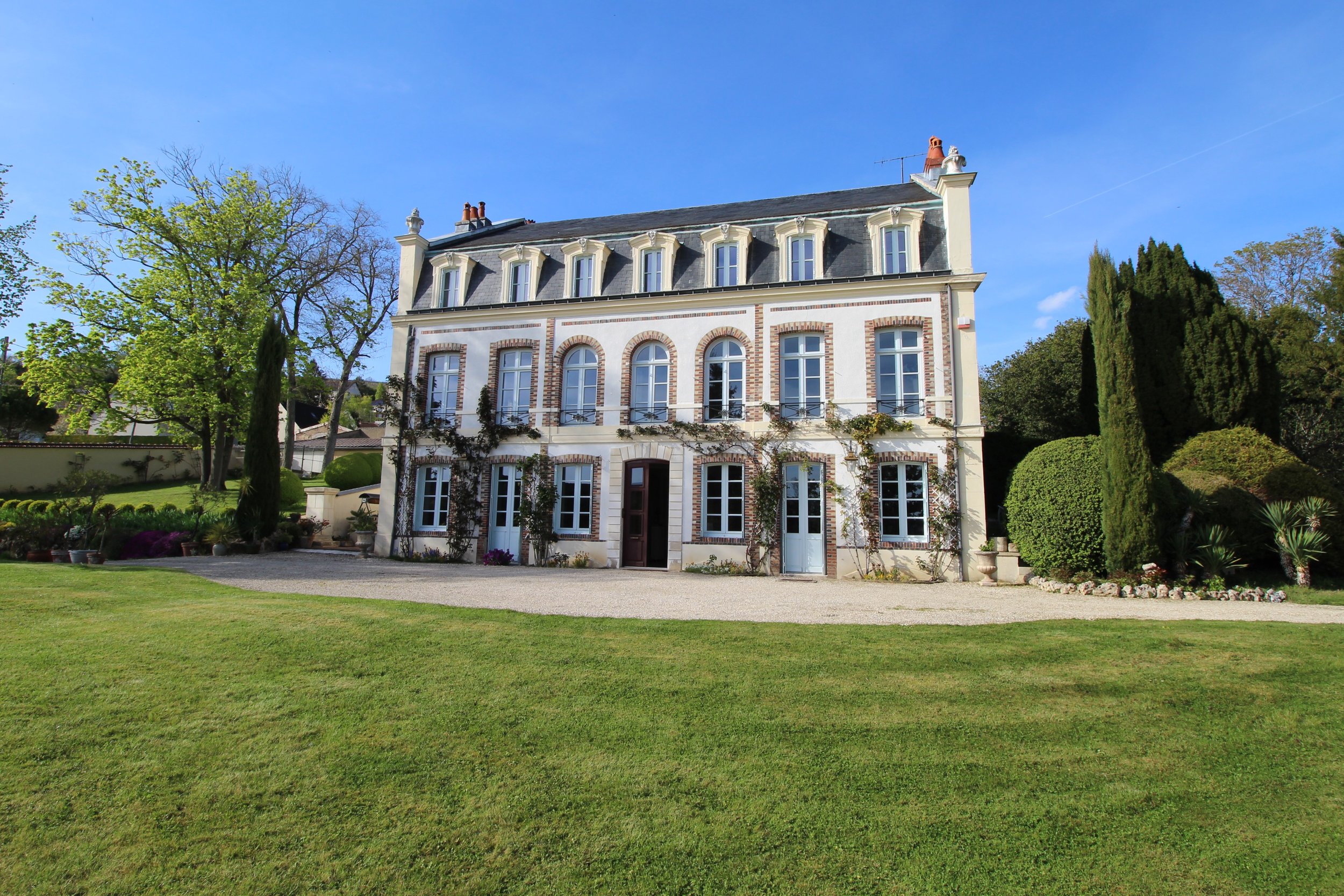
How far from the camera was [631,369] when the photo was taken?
15.6 metres

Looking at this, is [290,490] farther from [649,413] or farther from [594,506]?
[649,413]

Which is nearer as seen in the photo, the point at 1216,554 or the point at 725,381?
the point at 1216,554

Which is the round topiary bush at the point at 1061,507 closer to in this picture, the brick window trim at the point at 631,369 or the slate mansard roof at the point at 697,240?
the slate mansard roof at the point at 697,240

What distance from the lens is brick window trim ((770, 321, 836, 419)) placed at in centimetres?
1417

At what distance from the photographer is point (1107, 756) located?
3.97m

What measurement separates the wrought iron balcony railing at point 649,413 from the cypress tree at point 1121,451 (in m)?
8.49

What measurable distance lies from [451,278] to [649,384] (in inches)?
250

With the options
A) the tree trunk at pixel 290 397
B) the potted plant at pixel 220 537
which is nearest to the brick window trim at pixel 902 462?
the potted plant at pixel 220 537

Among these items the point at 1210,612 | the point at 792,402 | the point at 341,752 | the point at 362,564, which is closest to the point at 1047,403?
the point at 792,402

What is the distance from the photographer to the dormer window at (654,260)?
15555mm

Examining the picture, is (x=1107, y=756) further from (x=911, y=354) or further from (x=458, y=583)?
(x=911, y=354)

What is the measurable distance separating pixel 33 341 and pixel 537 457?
55.2 ft

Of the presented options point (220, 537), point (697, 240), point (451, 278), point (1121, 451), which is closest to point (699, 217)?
point (697, 240)

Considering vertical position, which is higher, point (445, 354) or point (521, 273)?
point (521, 273)
